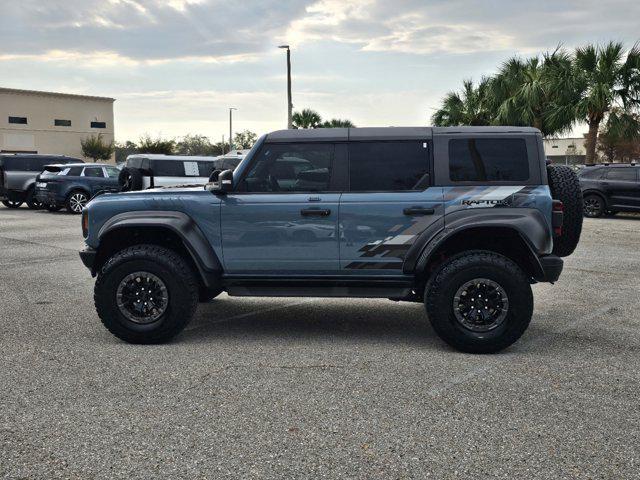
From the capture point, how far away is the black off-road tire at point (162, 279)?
550 centimetres

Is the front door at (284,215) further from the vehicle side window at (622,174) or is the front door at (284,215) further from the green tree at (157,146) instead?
the green tree at (157,146)

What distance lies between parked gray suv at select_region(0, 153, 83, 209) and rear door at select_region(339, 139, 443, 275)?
61.9 feet

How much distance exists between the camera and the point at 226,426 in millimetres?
3812

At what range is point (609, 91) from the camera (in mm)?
24016

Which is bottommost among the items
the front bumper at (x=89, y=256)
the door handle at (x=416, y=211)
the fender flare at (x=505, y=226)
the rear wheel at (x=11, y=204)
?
the front bumper at (x=89, y=256)

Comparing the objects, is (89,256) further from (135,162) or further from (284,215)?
(135,162)

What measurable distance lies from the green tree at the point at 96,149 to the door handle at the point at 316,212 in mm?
75013

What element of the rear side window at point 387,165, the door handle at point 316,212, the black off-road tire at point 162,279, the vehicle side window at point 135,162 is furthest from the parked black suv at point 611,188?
the black off-road tire at point 162,279

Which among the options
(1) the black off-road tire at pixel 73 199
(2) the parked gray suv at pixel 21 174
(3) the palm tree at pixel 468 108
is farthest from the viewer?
(3) the palm tree at pixel 468 108

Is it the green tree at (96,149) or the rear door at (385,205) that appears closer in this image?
the rear door at (385,205)

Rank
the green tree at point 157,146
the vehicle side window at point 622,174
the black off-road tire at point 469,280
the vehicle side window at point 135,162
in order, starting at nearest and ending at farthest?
the black off-road tire at point 469,280, the vehicle side window at point 622,174, the vehicle side window at point 135,162, the green tree at point 157,146

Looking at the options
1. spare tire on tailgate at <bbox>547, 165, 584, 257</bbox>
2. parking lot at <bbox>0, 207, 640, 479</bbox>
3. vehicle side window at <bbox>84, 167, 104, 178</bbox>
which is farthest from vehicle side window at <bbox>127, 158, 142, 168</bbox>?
spare tire on tailgate at <bbox>547, 165, 584, 257</bbox>

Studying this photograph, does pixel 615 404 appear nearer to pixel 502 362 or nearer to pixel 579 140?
pixel 502 362

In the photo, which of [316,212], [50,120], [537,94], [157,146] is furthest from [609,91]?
[50,120]
